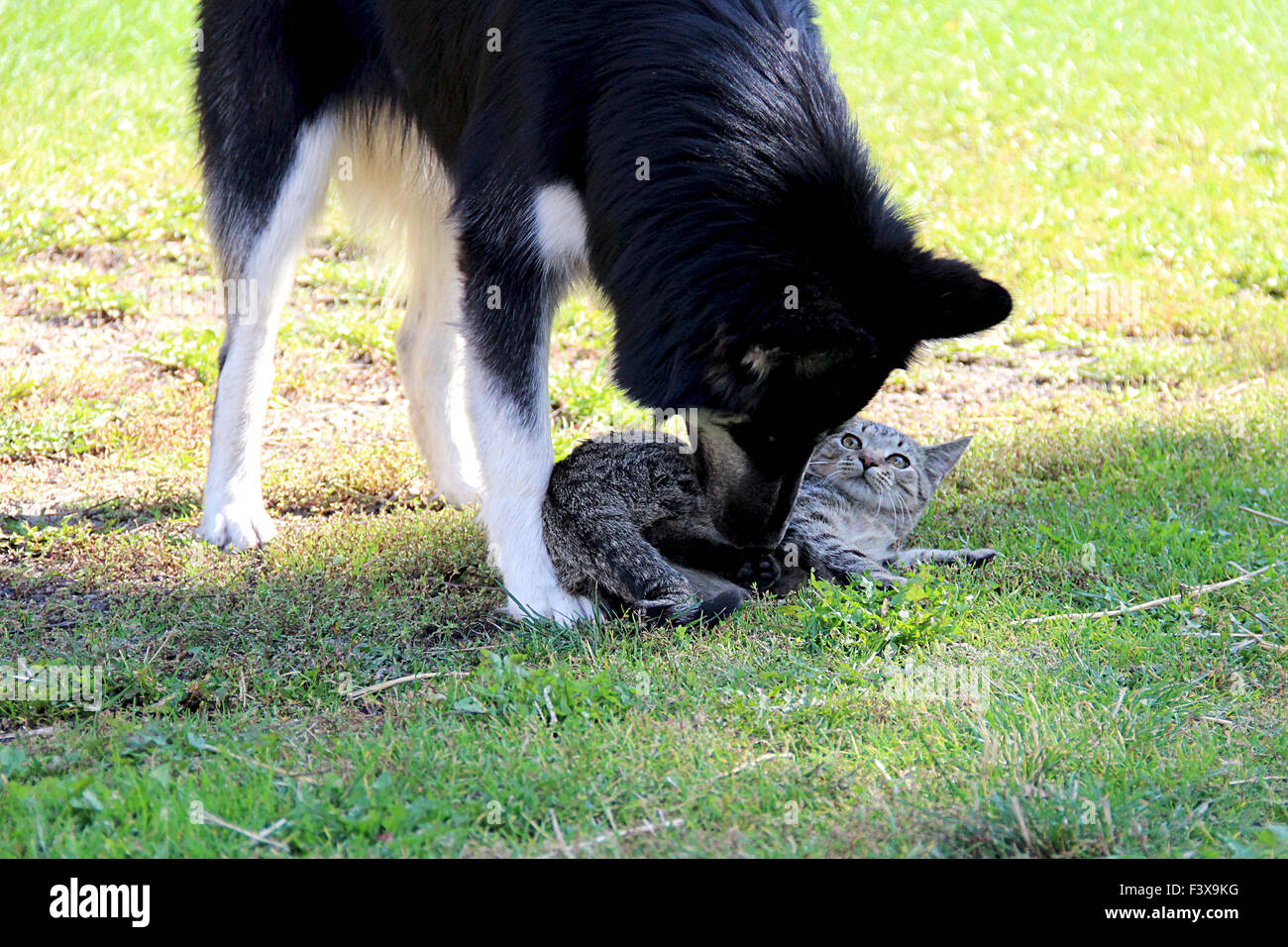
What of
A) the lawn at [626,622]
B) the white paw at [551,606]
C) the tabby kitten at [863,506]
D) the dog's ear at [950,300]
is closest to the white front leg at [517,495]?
the white paw at [551,606]

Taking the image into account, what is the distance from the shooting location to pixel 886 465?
451cm

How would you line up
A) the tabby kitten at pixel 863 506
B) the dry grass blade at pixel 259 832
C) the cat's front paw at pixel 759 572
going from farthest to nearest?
the tabby kitten at pixel 863 506, the cat's front paw at pixel 759 572, the dry grass blade at pixel 259 832

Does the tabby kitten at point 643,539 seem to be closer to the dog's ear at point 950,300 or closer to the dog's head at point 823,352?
the dog's head at point 823,352

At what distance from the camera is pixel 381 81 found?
15.6ft

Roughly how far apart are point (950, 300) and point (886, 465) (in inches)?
43.6

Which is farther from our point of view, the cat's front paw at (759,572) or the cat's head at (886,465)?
the cat's head at (886,465)

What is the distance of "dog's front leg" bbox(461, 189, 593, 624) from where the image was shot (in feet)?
13.2

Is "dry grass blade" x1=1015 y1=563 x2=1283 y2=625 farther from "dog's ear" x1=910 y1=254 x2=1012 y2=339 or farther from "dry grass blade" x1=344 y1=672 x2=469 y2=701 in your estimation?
"dry grass blade" x1=344 y1=672 x2=469 y2=701

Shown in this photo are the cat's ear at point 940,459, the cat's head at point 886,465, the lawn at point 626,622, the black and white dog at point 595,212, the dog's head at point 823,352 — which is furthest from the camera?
the cat's ear at point 940,459

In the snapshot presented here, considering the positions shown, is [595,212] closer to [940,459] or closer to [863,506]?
[863,506]

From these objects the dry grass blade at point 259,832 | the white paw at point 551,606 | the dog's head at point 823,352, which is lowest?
the dry grass blade at point 259,832

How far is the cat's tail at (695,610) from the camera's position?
3.92 meters

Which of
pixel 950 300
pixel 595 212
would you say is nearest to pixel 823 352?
pixel 950 300

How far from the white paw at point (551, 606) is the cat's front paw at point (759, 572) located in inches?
19.4
